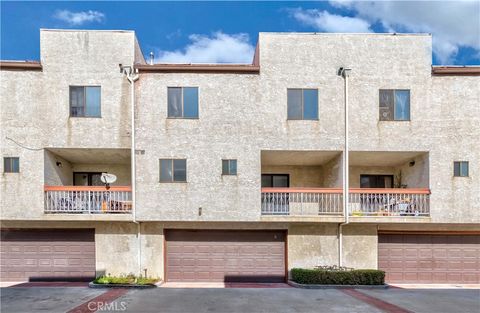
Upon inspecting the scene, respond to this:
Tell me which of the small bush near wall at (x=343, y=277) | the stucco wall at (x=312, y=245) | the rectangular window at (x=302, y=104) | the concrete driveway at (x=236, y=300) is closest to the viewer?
the concrete driveway at (x=236, y=300)

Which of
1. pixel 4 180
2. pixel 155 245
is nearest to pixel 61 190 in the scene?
pixel 4 180

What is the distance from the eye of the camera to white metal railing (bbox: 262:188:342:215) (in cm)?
1371

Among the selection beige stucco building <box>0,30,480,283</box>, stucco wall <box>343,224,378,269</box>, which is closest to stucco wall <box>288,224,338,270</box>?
beige stucco building <box>0,30,480,283</box>

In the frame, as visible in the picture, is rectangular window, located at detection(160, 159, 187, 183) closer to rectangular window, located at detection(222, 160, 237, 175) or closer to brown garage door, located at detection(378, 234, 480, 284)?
rectangular window, located at detection(222, 160, 237, 175)

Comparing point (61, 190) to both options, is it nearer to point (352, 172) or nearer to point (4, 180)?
point (4, 180)

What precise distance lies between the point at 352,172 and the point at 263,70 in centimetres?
649

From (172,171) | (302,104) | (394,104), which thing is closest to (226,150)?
(172,171)

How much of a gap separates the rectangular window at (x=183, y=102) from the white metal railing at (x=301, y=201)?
4.39 m

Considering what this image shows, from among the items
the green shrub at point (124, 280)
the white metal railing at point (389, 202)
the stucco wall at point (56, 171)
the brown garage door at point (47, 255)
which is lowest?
the green shrub at point (124, 280)

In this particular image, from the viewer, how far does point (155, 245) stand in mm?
14102

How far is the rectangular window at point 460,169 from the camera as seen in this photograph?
44.5 feet

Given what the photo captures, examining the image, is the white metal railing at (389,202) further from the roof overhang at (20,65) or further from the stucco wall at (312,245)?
the roof overhang at (20,65)

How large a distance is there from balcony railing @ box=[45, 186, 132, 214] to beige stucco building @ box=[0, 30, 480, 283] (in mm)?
56

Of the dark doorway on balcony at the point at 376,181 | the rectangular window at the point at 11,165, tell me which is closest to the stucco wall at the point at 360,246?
the dark doorway on balcony at the point at 376,181
